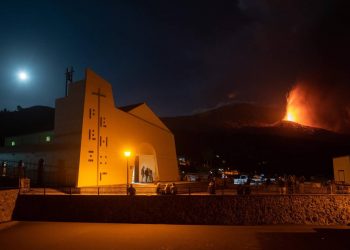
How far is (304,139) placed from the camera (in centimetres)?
11544

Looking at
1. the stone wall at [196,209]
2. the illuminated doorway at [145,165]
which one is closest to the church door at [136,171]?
the illuminated doorway at [145,165]

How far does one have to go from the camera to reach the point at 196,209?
24.9m

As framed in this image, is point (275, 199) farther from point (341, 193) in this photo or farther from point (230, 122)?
point (230, 122)

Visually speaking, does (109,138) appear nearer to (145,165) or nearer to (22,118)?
(145,165)

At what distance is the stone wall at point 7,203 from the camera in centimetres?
2554

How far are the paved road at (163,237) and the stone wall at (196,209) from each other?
100cm

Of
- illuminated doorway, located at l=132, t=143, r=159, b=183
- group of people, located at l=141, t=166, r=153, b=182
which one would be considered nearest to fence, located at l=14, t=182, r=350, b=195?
illuminated doorway, located at l=132, t=143, r=159, b=183

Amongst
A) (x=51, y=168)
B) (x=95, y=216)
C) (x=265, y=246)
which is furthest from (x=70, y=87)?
(x=265, y=246)

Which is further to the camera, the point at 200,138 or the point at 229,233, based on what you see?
the point at 200,138

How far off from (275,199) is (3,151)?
28.2 m

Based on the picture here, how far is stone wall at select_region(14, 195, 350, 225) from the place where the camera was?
2412 centimetres

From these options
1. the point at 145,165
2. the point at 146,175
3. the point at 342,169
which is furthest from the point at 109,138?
the point at 342,169

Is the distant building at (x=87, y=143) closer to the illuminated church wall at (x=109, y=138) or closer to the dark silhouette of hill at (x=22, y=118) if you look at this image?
the illuminated church wall at (x=109, y=138)

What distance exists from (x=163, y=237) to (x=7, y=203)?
12.9 meters
